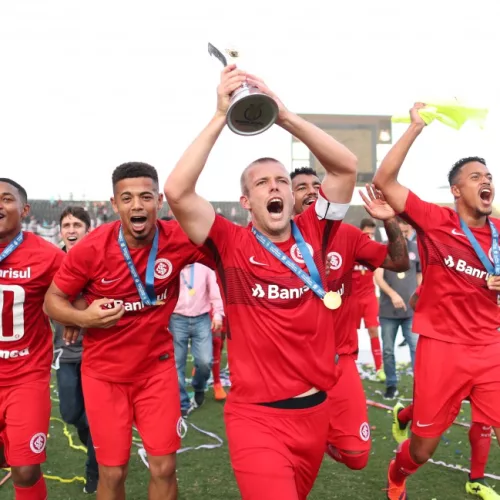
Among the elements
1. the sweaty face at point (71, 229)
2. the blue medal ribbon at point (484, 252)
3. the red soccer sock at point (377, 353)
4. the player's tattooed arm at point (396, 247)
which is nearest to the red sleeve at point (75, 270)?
the sweaty face at point (71, 229)

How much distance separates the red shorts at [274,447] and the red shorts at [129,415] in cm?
83

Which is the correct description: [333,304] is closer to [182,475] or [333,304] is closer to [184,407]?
[182,475]

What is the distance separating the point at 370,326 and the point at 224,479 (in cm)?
447

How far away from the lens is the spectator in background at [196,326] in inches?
277

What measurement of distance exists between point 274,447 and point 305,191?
98.1 inches

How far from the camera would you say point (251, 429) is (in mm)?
2820

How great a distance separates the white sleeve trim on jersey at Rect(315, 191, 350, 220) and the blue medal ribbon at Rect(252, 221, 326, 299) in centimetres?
22

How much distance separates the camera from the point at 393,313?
7520mm

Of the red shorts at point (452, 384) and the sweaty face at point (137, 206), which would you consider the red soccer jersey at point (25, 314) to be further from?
the red shorts at point (452, 384)

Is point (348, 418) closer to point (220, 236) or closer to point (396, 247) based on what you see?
point (396, 247)

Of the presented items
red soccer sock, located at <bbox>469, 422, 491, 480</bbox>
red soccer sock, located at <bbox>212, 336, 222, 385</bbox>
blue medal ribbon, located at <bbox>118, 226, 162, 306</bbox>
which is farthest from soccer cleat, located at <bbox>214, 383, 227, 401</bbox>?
blue medal ribbon, located at <bbox>118, 226, 162, 306</bbox>

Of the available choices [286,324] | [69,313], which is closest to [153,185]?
[69,313]

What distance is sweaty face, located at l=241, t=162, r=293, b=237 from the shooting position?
3.00 meters

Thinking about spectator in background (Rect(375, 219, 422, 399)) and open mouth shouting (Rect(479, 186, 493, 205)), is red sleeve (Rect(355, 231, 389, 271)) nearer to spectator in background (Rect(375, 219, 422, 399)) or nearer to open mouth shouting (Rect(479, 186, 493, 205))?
open mouth shouting (Rect(479, 186, 493, 205))
